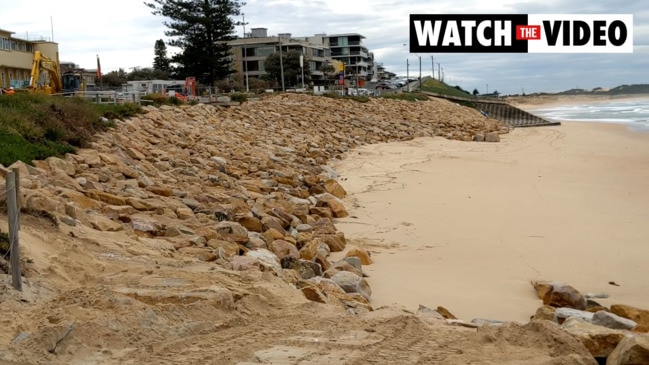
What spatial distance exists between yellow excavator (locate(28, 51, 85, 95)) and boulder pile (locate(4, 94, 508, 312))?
8290 mm

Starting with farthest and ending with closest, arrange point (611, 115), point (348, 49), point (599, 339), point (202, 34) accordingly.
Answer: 1. point (348, 49)
2. point (611, 115)
3. point (202, 34)
4. point (599, 339)

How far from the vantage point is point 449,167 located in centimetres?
2353

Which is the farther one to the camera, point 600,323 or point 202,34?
point 202,34

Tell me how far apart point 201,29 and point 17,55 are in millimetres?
12545

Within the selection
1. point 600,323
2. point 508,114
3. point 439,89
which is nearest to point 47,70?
point 600,323

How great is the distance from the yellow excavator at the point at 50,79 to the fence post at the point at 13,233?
24478mm

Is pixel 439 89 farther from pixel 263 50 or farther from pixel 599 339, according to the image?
pixel 599 339

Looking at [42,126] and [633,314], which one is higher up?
[42,126]

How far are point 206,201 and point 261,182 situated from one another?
359cm

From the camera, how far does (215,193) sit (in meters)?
13.2

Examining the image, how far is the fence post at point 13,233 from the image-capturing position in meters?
5.80

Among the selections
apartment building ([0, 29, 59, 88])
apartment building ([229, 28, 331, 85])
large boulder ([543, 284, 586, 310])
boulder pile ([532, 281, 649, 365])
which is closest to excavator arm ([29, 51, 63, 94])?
apartment building ([0, 29, 59, 88])

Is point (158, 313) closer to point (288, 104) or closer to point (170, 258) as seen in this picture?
point (170, 258)

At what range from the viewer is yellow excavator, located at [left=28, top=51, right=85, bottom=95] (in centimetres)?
2916
